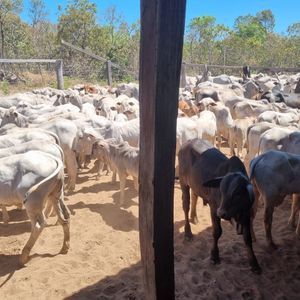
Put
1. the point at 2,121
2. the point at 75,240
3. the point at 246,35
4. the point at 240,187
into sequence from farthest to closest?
the point at 246,35 < the point at 2,121 < the point at 75,240 < the point at 240,187

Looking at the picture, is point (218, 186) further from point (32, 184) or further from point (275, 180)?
point (32, 184)

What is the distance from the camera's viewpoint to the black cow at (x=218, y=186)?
4.62 metres

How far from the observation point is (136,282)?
5.00 meters

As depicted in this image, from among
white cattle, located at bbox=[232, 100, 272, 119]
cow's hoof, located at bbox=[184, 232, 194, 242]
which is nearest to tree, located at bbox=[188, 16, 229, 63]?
white cattle, located at bbox=[232, 100, 272, 119]

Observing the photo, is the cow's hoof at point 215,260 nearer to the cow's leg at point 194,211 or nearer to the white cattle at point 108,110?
the cow's leg at point 194,211

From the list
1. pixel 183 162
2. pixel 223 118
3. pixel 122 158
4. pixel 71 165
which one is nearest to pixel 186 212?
pixel 183 162

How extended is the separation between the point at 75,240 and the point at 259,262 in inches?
117

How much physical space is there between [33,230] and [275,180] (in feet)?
12.0

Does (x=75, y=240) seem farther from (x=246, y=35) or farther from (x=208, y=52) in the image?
(x=246, y=35)

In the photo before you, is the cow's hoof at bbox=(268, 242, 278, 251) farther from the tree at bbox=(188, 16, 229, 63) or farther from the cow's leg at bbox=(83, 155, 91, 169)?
the tree at bbox=(188, 16, 229, 63)

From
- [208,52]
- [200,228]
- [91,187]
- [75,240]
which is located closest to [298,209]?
[200,228]

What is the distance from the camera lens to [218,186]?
16.4 feet

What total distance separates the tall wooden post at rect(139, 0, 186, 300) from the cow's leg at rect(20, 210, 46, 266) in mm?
3139

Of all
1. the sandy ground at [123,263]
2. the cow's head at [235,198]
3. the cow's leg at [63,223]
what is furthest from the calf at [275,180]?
the cow's leg at [63,223]
